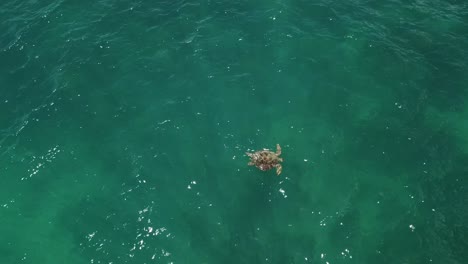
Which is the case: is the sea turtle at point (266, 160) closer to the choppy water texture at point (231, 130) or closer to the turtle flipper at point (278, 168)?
the turtle flipper at point (278, 168)

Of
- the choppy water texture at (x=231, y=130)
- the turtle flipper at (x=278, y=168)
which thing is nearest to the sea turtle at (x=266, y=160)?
the turtle flipper at (x=278, y=168)

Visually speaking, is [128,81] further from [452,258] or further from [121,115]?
[452,258]

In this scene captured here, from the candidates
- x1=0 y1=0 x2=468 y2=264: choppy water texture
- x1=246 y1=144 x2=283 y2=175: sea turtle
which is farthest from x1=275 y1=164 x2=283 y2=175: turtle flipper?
x1=0 y1=0 x2=468 y2=264: choppy water texture

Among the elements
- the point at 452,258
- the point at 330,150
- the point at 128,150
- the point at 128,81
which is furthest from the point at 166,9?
the point at 452,258

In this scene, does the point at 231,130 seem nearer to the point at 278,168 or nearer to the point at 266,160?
the point at 266,160

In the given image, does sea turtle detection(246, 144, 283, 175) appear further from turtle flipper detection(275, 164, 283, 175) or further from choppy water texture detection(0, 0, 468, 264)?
choppy water texture detection(0, 0, 468, 264)

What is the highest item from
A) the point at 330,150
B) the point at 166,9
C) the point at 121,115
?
the point at 166,9
